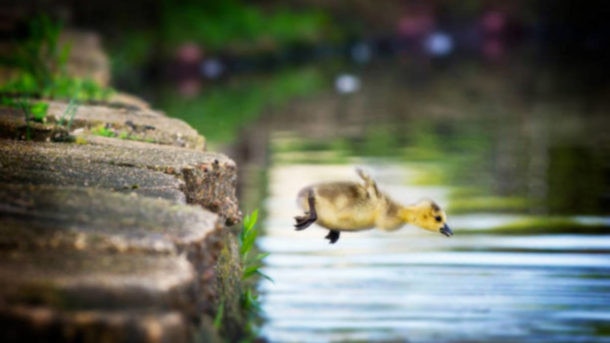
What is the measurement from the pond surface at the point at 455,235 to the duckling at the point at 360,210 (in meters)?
0.42

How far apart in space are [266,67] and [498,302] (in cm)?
1826

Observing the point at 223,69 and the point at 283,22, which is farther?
the point at 283,22

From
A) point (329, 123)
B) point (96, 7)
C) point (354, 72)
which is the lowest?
point (329, 123)

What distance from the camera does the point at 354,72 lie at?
66.3 feet

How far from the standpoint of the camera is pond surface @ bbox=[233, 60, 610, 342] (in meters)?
3.79

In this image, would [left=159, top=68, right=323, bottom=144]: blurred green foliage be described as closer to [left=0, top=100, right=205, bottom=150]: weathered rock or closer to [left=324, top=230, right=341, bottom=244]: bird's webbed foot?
[left=0, top=100, right=205, bottom=150]: weathered rock

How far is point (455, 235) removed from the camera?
545 cm

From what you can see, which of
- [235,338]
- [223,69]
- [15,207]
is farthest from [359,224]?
[223,69]

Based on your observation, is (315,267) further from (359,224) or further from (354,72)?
(354,72)

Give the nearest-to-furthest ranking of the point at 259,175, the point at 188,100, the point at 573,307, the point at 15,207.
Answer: the point at 15,207 < the point at 573,307 < the point at 259,175 < the point at 188,100

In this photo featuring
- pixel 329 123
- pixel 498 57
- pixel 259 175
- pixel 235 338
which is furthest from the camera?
pixel 498 57

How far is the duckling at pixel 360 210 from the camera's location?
10.6 feet

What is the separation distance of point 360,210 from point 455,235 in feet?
7.36

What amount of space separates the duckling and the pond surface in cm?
42
